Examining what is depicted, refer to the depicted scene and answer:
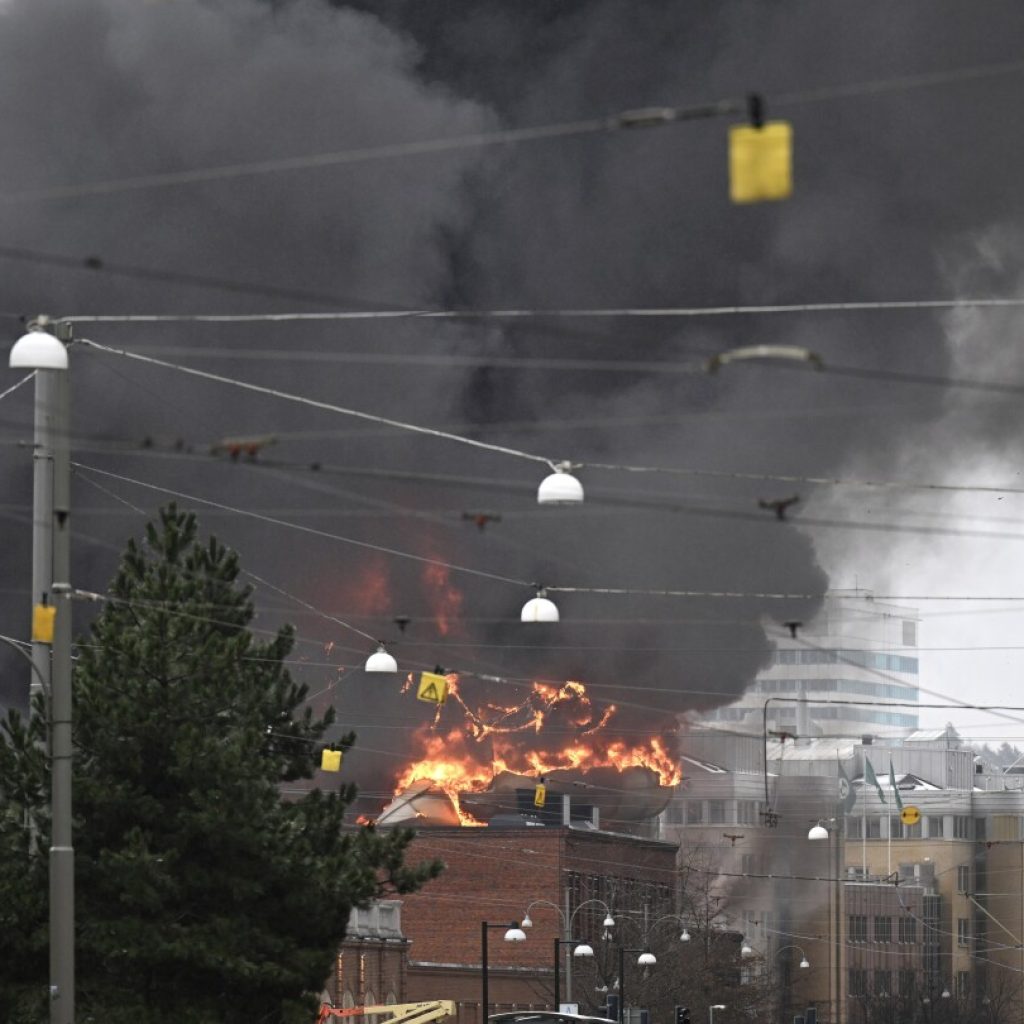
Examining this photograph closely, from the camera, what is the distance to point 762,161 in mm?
12953

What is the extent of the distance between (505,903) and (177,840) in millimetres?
63777

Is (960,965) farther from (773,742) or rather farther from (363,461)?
(363,461)

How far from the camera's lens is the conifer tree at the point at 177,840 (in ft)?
96.4

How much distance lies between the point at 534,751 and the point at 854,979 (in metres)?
27.0

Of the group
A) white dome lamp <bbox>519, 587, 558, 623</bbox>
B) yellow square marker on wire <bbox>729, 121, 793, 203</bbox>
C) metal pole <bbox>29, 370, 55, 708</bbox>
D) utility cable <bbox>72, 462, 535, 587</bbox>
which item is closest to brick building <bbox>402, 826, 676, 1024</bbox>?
utility cable <bbox>72, 462, 535, 587</bbox>

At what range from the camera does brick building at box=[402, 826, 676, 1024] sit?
89.8m

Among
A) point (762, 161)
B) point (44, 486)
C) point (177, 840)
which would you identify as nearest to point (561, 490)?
point (44, 486)

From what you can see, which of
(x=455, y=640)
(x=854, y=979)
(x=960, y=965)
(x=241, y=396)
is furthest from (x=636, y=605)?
(x=960, y=965)

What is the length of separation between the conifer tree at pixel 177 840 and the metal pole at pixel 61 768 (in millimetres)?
4121

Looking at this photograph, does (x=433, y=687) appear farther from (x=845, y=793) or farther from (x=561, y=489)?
(x=845, y=793)

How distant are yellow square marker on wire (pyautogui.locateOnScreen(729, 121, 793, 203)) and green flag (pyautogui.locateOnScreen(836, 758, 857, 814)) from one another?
359 ft

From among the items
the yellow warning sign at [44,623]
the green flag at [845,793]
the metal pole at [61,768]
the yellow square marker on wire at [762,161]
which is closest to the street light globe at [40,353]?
the metal pole at [61,768]

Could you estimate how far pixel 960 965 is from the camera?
12369cm

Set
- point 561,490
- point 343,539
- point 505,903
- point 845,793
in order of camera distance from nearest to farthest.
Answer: point 561,490
point 343,539
point 505,903
point 845,793
